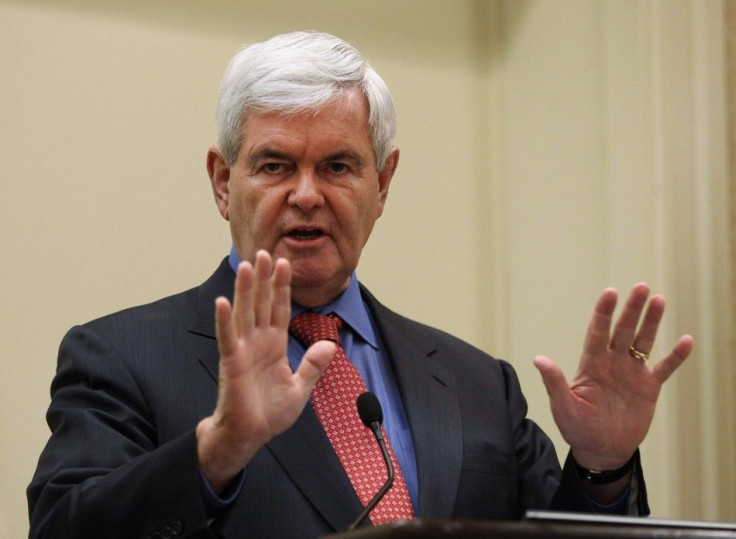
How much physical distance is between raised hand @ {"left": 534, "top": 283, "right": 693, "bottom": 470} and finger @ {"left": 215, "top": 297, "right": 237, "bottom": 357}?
647 mm

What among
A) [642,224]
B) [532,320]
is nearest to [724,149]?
[642,224]

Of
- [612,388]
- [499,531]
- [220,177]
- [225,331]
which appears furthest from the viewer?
[220,177]

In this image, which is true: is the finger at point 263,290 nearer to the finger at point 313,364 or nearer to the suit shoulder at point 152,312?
the finger at point 313,364

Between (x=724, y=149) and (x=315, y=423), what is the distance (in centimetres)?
207

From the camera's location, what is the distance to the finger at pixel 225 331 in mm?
2039

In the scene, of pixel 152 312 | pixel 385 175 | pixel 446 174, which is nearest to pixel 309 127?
pixel 385 175

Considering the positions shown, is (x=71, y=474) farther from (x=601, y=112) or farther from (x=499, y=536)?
(x=601, y=112)

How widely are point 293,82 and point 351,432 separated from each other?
814 mm

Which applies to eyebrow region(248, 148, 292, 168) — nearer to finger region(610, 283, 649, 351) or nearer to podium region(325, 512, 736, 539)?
finger region(610, 283, 649, 351)

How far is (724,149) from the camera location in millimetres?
4051

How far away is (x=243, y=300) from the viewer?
2100 millimetres

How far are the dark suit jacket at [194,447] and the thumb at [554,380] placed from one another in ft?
0.75

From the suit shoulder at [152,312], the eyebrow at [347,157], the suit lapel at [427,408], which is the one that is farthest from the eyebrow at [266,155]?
the suit lapel at [427,408]

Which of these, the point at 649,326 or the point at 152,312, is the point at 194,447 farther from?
the point at 649,326
